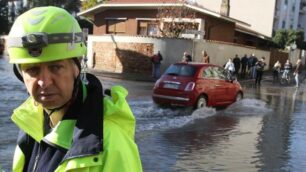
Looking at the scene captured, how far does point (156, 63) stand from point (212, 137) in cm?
1770

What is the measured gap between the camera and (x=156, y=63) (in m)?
28.5

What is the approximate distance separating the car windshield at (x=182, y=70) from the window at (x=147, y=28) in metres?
21.1

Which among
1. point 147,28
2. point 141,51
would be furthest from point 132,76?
point 147,28

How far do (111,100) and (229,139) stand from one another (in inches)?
364

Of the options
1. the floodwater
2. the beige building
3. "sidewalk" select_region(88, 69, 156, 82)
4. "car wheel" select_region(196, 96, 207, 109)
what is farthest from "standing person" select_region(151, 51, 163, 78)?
the beige building

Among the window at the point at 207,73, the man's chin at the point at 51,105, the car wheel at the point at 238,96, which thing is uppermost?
the man's chin at the point at 51,105

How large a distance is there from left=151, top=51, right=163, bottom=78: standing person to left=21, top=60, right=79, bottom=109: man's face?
26489 mm

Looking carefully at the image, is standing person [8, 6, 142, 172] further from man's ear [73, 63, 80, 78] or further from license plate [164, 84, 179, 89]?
license plate [164, 84, 179, 89]

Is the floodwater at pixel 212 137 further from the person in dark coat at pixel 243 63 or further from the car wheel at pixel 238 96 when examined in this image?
the person in dark coat at pixel 243 63

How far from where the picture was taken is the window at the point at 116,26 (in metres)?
38.7

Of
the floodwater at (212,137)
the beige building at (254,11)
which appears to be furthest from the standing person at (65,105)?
the beige building at (254,11)

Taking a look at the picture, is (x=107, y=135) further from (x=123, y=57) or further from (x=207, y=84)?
(x=123, y=57)

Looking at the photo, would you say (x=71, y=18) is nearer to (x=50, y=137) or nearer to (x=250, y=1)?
(x=50, y=137)

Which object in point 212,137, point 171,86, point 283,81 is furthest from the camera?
point 283,81
